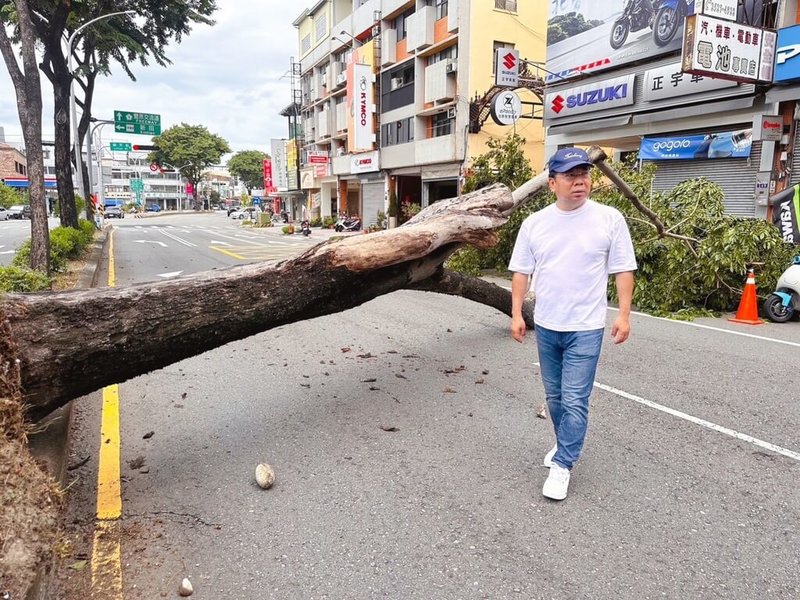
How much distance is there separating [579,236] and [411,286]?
2.65 meters

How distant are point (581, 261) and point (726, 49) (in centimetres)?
1175

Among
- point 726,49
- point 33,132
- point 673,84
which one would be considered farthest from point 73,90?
point 726,49

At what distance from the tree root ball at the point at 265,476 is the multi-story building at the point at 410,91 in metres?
22.1

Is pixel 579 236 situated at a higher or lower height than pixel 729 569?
higher

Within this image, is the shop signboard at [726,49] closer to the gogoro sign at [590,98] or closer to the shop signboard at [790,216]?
the gogoro sign at [590,98]

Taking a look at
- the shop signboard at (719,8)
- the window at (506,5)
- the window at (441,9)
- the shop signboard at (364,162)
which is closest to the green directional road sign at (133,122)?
the shop signboard at (364,162)

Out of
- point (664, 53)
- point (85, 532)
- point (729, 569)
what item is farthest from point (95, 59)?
point (729, 569)

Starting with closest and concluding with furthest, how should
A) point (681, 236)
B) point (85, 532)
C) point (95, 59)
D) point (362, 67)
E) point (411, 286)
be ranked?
point (85, 532), point (411, 286), point (681, 236), point (95, 59), point (362, 67)

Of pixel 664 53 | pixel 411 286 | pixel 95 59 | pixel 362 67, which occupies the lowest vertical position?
pixel 411 286

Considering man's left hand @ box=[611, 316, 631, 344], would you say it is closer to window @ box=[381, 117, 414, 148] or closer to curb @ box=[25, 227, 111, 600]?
curb @ box=[25, 227, 111, 600]

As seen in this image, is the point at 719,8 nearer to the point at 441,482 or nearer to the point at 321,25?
the point at 441,482

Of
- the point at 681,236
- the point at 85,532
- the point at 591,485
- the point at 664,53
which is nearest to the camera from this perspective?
the point at 85,532

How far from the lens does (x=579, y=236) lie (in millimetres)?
3137

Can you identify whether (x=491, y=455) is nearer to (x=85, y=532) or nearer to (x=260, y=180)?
(x=85, y=532)
